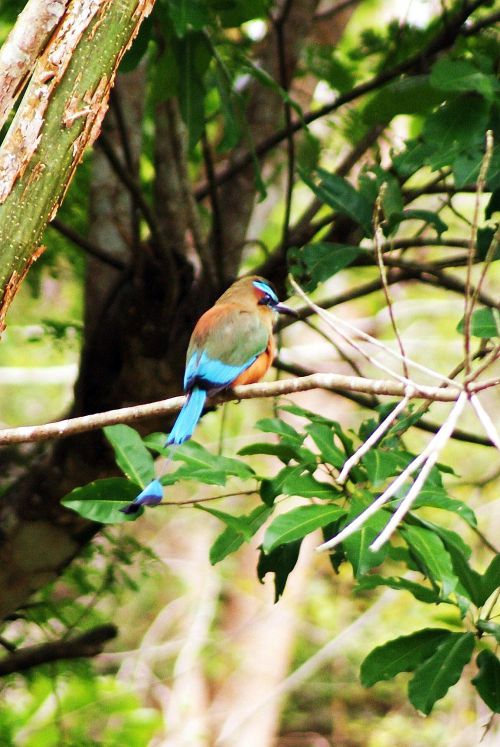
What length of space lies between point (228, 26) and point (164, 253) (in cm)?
70

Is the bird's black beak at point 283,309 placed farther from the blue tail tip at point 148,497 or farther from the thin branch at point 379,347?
the thin branch at point 379,347

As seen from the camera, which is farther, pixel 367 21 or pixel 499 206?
pixel 367 21

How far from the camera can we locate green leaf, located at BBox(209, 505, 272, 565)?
212cm

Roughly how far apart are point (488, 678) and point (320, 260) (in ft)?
4.07

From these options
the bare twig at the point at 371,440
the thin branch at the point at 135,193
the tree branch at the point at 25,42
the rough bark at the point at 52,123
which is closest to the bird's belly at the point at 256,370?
the thin branch at the point at 135,193

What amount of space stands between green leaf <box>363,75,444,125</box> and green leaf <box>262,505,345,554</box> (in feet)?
4.35

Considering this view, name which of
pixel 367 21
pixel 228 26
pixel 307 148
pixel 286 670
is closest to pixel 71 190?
pixel 307 148

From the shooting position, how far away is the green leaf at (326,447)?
2.22 meters

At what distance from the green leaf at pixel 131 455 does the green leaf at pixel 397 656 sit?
2.23ft

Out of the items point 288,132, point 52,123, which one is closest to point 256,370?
point 288,132

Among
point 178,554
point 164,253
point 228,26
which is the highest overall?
point 228,26

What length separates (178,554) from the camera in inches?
Result: 362

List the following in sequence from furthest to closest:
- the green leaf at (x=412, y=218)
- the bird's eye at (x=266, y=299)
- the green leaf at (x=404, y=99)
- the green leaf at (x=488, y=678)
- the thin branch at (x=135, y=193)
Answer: the bird's eye at (x=266, y=299) < the thin branch at (x=135, y=193) < the green leaf at (x=404, y=99) < the green leaf at (x=412, y=218) < the green leaf at (x=488, y=678)

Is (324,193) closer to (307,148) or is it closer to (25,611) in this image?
(307,148)
